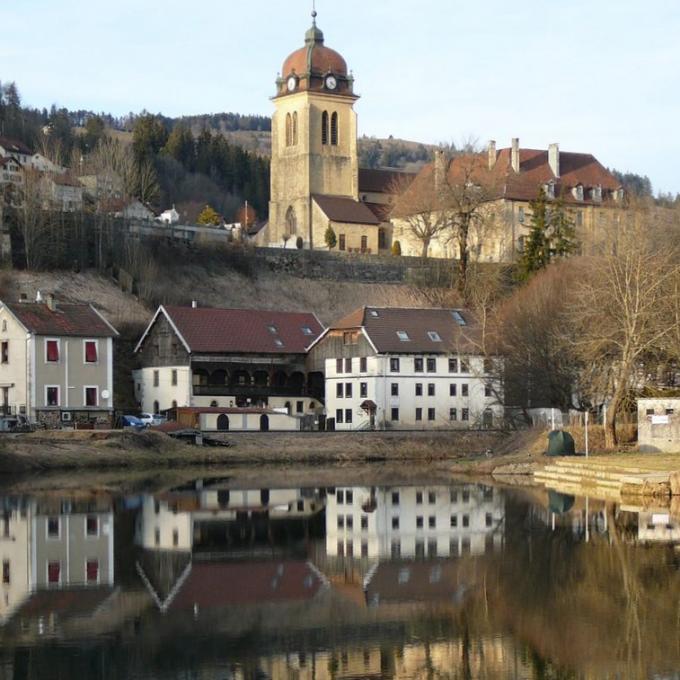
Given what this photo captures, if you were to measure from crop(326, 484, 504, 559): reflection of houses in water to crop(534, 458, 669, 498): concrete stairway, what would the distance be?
9.70 feet

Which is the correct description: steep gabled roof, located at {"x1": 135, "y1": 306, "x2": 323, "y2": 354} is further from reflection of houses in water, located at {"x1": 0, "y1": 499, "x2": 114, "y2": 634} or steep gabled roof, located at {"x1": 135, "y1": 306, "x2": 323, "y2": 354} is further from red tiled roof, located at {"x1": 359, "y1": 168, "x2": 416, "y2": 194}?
red tiled roof, located at {"x1": 359, "y1": 168, "x2": 416, "y2": 194}

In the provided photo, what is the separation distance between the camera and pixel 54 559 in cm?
3173

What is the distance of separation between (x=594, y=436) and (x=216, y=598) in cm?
3489

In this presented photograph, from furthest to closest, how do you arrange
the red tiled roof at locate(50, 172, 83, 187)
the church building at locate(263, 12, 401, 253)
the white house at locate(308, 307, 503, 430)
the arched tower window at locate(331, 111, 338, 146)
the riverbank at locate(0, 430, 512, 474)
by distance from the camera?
the arched tower window at locate(331, 111, 338, 146), the church building at locate(263, 12, 401, 253), the red tiled roof at locate(50, 172, 83, 187), the white house at locate(308, 307, 503, 430), the riverbank at locate(0, 430, 512, 474)

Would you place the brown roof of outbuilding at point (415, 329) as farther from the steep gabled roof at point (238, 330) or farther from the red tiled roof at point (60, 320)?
the red tiled roof at point (60, 320)

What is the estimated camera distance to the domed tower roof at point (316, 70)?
4739 inches

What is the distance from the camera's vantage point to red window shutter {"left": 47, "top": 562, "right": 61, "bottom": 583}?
28.8m

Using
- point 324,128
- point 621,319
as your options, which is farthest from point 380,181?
point 621,319

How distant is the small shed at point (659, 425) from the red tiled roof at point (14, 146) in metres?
105

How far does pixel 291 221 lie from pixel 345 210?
4997 millimetres

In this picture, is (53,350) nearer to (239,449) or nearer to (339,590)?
(239,449)

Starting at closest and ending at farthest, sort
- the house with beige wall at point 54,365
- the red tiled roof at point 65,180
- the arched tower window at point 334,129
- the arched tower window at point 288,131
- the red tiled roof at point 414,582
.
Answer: the red tiled roof at point 414,582 → the house with beige wall at point 54,365 → the red tiled roof at point 65,180 → the arched tower window at point 334,129 → the arched tower window at point 288,131

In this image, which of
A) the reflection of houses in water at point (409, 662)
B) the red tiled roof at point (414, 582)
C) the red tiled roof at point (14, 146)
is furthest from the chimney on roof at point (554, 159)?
the reflection of houses in water at point (409, 662)

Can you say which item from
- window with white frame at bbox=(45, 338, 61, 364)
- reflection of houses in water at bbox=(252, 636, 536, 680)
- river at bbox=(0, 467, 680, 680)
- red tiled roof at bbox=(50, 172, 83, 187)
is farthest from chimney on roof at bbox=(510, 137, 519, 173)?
reflection of houses in water at bbox=(252, 636, 536, 680)
